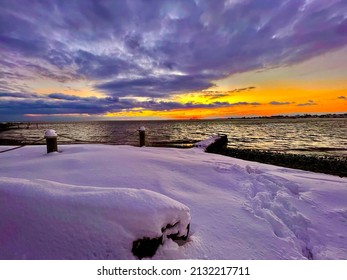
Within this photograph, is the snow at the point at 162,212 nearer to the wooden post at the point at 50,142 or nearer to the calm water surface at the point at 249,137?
the wooden post at the point at 50,142

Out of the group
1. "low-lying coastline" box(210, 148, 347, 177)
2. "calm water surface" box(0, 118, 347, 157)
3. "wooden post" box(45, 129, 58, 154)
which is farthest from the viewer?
"calm water surface" box(0, 118, 347, 157)

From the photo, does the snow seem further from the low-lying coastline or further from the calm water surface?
the calm water surface

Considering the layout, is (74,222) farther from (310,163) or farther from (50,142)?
(310,163)

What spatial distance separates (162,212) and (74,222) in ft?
2.93

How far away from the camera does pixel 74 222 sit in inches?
78.2

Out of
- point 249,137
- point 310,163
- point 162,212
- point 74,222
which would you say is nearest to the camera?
point 74,222

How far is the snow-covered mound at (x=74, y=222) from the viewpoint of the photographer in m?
1.91

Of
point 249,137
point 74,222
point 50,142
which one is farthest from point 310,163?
point 249,137

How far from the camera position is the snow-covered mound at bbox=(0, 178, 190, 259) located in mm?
1906

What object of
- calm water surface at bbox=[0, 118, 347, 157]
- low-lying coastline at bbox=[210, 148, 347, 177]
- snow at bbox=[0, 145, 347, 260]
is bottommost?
calm water surface at bbox=[0, 118, 347, 157]

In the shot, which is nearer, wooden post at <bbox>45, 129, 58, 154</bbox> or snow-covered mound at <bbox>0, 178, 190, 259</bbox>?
snow-covered mound at <bbox>0, 178, 190, 259</bbox>

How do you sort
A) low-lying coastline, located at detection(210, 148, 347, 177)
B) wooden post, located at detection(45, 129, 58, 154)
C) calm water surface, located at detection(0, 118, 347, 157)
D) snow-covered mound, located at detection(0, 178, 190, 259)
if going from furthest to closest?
1. calm water surface, located at detection(0, 118, 347, 157)
2. low-lying coastline, located at detection(210, 148, 347, 177)
3. wooden post, located at detection(45, 129, 58, 154)
4. snow-covered mound, located at detection(0, 178, 190, 259)

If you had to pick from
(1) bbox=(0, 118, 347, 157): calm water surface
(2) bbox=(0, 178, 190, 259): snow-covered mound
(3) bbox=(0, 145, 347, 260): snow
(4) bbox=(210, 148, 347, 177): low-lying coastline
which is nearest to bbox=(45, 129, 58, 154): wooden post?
(3) bbox=(0, 145, 347, 260): snow

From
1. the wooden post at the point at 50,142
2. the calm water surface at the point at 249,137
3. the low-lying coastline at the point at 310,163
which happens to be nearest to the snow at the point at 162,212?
the wooden post at the point at 50,142
